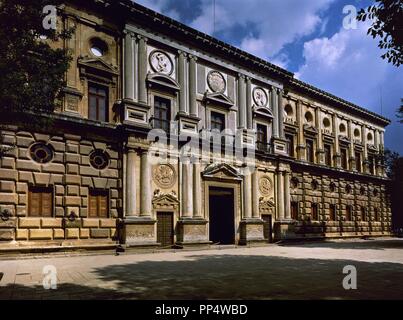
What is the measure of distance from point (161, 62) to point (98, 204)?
8939 mm

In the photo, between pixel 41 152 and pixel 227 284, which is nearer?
pixel 227 284

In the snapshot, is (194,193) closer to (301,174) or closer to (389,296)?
(301,174)

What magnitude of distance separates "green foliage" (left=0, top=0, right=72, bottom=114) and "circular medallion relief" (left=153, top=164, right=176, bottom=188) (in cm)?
1061

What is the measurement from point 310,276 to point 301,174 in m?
20.1

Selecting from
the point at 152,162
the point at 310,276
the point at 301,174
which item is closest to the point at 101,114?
the point at 152,162

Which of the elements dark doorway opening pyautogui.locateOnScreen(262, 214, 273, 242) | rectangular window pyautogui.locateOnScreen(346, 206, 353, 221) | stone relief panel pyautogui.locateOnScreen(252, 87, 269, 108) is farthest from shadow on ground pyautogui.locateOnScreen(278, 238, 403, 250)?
stone relief panel pyautogui.locateOnScreen(252, 87, 269, 108)

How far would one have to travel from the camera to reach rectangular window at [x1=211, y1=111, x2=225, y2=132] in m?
24.2

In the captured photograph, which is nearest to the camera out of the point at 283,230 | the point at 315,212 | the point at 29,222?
the point at 29,222

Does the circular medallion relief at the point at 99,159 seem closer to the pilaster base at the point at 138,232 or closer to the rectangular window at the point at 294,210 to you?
the pilaster base at the point at 138,232

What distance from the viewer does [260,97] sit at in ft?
90.4

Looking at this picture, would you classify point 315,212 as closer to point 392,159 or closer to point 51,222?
point 392,159

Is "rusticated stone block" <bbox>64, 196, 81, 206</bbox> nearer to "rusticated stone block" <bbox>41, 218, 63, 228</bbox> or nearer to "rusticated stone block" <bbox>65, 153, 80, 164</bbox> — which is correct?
"rusticated stone block" <bbox>41, 218, 63, 228</bbox>

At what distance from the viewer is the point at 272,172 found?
88.9ft

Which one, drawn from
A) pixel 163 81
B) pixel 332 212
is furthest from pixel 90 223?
pixel 332 212
